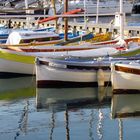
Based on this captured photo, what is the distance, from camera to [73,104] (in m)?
19.8

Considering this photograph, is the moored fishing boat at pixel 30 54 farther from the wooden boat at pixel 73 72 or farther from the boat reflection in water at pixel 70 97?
the boat reflection in water at pixel 70 97

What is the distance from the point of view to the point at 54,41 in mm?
30734

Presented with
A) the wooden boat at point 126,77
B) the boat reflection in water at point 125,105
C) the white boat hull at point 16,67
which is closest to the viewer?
the boat reflection in water at point 125,105

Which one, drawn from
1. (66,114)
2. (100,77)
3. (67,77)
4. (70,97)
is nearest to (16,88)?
(67,77)

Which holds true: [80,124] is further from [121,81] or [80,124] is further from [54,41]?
[54,41]

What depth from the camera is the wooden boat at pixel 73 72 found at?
22.1 m

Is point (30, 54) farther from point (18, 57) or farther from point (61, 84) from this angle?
point (61, 84)

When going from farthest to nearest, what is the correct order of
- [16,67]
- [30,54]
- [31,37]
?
1. [31,37]
2. [16,67]
3. [30,54]

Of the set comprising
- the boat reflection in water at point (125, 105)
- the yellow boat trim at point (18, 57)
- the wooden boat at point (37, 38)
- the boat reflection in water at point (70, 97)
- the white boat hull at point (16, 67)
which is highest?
the wooden boat at point (37, 38)

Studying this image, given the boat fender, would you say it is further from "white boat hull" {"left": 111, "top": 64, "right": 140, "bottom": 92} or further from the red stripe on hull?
"white boat hull" {"left": 111, "top": 64, "right": 140, "bottom": 92}

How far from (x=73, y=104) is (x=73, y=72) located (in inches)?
106

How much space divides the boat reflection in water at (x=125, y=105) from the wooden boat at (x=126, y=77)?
0.25 metres

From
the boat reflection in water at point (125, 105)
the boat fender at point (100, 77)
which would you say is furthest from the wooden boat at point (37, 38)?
the boat reflection in water at point (125, 105)

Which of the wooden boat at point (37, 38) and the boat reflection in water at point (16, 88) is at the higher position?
the wooden boat at point (37, 38)
